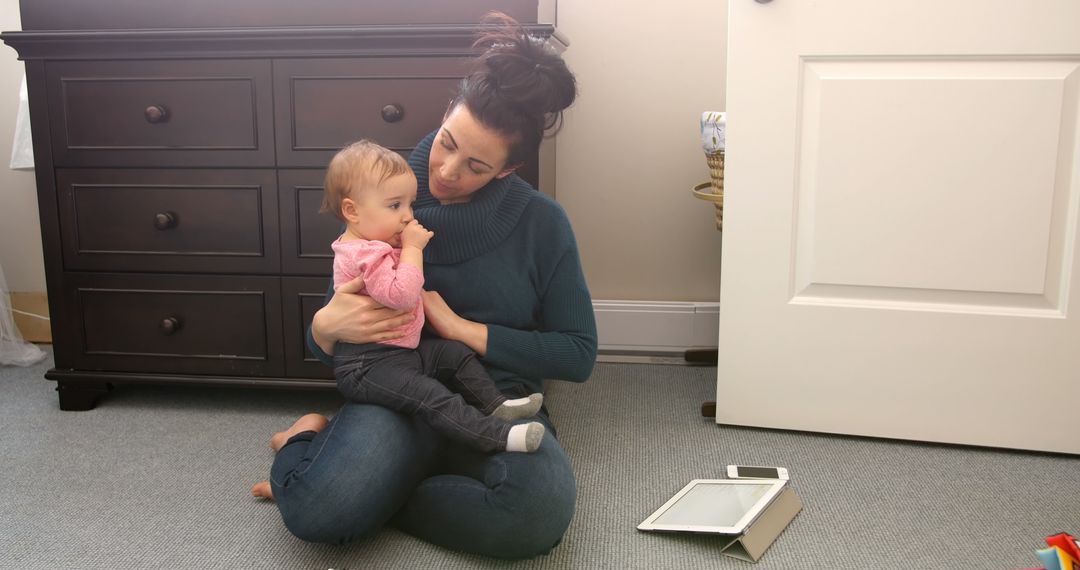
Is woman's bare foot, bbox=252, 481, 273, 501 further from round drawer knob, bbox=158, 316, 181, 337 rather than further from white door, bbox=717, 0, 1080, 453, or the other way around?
white door, bbox=717, 0, 1080, 453

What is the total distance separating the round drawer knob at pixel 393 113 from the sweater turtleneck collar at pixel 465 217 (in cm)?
33

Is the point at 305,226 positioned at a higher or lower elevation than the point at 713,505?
higher

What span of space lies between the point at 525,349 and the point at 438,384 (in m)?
0.16

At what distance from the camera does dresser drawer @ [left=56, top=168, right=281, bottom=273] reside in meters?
1.75

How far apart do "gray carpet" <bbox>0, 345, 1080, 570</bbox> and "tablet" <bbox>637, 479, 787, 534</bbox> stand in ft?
0.09

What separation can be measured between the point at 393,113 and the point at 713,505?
0.91 m

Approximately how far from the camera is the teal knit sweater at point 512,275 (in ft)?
4.41

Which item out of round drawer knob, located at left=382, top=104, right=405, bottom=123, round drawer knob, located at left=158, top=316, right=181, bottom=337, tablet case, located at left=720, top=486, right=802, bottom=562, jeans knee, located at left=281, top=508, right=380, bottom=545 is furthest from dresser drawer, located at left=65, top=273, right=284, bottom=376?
tablet case, located at left=720, top=486, right=802, bottom=562

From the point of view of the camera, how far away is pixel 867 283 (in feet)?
5.35

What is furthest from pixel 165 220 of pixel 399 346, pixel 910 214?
pixel 910 214

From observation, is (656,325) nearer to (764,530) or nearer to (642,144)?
(642,144)

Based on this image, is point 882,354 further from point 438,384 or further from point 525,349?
point 438,384

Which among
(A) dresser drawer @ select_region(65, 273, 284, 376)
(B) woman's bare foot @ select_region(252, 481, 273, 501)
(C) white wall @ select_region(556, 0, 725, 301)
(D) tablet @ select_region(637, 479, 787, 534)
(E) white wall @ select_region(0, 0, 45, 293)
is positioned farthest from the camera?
(E) white wall @ select_region(0, 0, 45, 293)

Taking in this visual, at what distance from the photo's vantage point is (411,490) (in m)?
1.29
